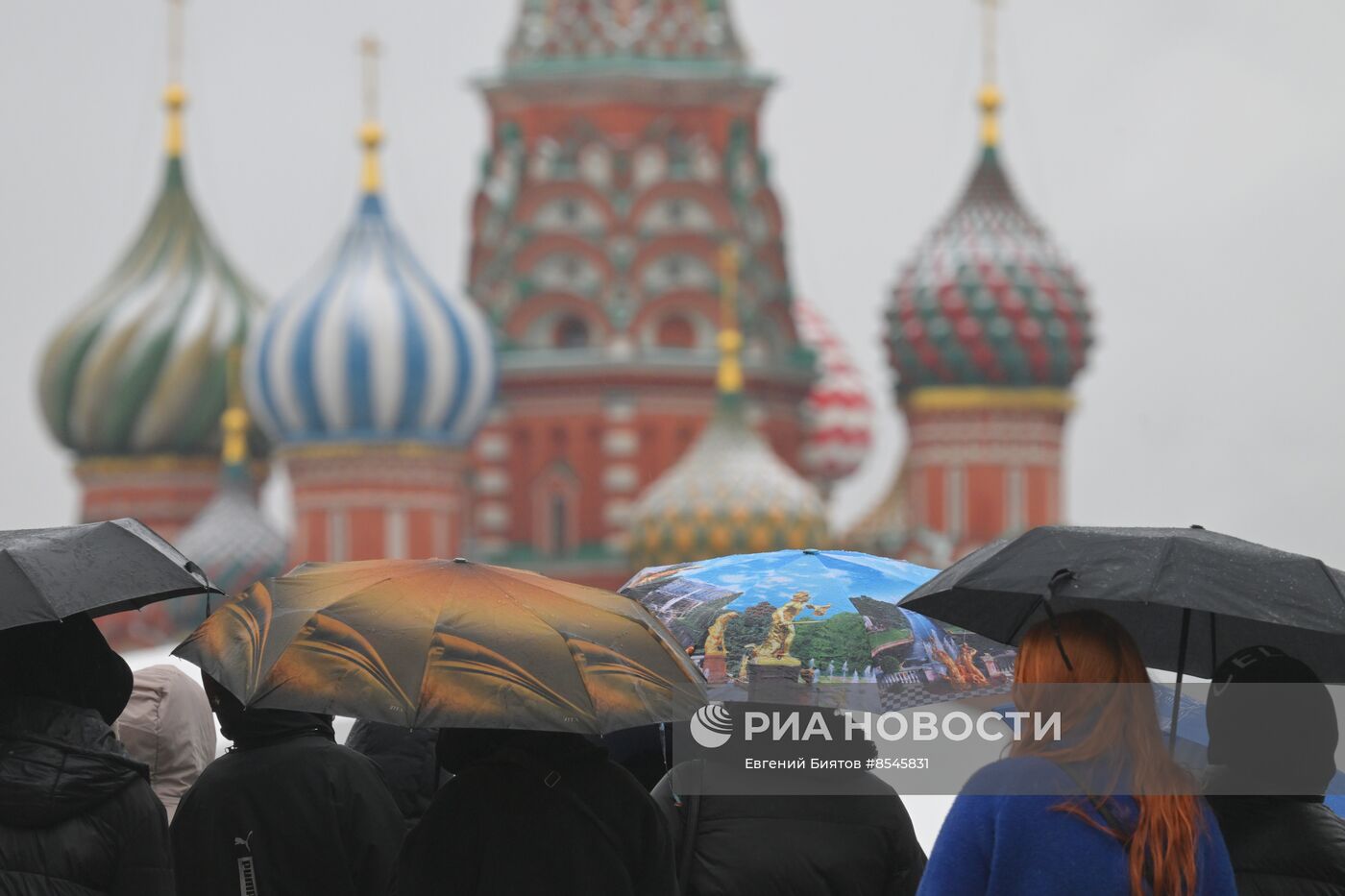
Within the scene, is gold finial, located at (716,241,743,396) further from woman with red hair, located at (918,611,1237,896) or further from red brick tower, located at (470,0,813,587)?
woman with red hair, located at (918,611,1237,896)

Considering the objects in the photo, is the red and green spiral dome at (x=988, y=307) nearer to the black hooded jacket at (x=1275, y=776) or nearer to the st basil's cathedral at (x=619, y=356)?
the st basil's cathedral at (x=619, y=356)

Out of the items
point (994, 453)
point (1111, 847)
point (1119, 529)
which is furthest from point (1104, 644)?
point (994, 453)

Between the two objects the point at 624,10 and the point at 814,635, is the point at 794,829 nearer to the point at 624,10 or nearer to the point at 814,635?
the point at 814,635

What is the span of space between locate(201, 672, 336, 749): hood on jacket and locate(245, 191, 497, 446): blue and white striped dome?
1372 inches

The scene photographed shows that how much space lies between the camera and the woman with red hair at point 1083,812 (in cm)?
534

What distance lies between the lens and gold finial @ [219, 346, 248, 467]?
148 feet

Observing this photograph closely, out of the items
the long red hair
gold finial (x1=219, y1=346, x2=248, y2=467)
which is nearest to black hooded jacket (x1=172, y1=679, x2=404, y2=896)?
the long red hair

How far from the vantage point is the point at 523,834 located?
619 cm

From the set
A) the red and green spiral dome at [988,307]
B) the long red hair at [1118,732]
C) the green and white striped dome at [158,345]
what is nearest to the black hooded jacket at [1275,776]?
Answer: the long red hair at [1118,732]

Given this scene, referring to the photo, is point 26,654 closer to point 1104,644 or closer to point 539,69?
point 1104,644

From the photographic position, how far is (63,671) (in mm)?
6117

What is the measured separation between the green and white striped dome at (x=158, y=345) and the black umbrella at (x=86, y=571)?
39.6m

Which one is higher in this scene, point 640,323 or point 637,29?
point 637,29

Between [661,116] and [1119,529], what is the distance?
3723 centimetres
